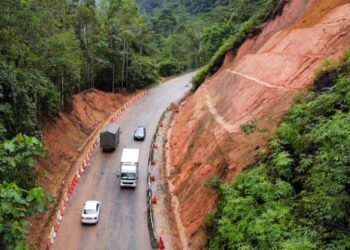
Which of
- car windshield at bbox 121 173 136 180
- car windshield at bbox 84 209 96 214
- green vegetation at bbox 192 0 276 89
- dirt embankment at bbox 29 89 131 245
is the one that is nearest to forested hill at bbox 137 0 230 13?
green vegetation at bbox 192 0 276 89

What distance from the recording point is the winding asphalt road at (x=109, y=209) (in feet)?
68.9

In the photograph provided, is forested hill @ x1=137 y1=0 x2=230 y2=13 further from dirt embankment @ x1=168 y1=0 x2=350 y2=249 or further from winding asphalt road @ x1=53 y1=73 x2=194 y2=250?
winding asphalt road @ x1=53 y1=73 x2=194 y2=250

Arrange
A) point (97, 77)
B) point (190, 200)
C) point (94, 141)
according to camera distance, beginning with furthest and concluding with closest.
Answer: point (97, 77)
point (94, 141)
point (190, 200)

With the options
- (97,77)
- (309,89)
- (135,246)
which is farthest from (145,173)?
(97,77)

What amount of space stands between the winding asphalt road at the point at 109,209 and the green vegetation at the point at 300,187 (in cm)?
587

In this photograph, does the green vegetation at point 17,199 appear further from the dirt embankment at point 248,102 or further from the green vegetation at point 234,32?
the green vegetation at point 234,32

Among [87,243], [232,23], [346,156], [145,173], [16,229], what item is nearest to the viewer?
[16,229]

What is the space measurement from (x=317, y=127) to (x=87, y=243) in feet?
45.5

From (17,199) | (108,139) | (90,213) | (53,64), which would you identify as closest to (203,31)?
(53,64)

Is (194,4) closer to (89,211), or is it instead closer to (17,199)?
(89,211)

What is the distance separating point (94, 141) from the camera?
36906mm

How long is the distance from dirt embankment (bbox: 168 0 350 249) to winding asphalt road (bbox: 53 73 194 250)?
273 cm

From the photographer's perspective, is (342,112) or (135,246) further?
(135,246)

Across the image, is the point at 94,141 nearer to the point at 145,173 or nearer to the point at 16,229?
the point at 145,173
